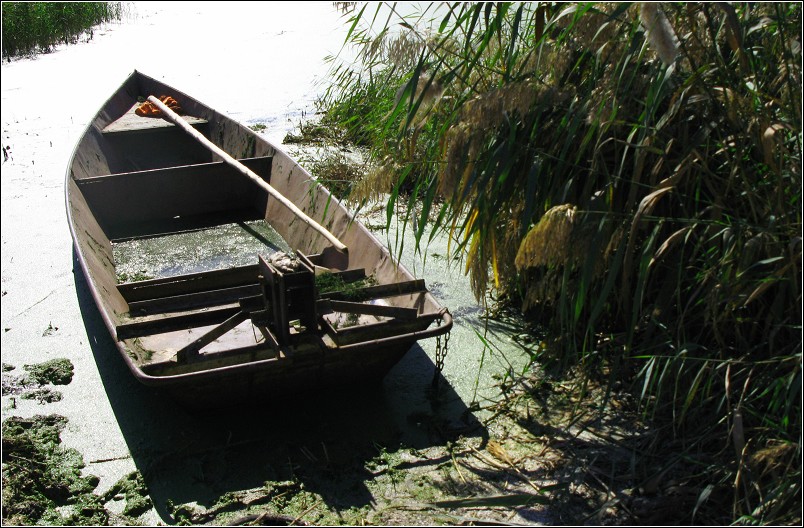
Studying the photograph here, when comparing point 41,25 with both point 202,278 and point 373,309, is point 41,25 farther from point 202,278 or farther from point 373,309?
point 373,309

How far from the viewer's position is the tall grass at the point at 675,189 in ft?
8.68

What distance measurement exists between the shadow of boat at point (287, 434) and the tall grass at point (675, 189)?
2.28 feet

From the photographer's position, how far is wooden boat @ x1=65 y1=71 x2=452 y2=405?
135 inches

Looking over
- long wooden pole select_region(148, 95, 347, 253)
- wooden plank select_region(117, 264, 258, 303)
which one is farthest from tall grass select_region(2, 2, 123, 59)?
wooden plank select_region(117, 264, 258, 303)

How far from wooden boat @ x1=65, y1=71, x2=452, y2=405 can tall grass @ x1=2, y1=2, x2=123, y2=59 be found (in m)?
3.97

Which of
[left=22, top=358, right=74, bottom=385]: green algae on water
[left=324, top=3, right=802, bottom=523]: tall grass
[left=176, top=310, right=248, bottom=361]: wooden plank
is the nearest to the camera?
[left=324, top=3, right=802, bottom=523]: tall grass

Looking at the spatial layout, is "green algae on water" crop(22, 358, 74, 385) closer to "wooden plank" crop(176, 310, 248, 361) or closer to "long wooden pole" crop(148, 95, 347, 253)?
"wooden plank" crop(176, 310, 248, 361)

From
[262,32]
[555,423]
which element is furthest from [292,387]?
[262,32]

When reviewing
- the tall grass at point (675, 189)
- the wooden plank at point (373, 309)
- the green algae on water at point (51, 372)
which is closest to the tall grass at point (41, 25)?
the green algae on water at point (51, 372)

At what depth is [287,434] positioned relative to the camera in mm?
3469

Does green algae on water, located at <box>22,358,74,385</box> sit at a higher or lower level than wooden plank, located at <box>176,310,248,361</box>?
lower

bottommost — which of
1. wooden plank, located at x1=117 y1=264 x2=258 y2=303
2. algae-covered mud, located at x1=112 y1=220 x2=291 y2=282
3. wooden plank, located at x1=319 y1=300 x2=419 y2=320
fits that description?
algae-covered mud, located at x1=112 y1=220 x2=291 y2=282

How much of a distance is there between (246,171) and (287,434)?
248 cm

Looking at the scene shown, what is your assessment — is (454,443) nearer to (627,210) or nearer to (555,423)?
(555,423)
